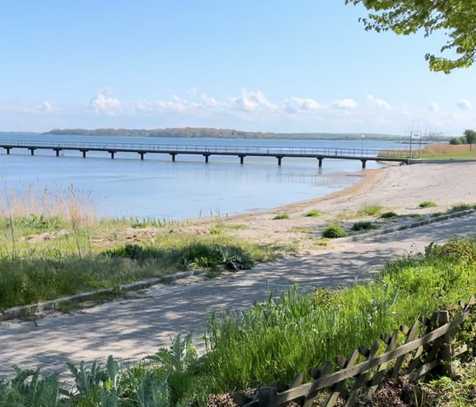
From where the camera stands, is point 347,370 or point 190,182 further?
point 190,182

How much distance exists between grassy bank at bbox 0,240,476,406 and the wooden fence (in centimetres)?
22

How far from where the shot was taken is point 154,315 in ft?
25.2

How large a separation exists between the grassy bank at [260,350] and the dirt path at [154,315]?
173 cm

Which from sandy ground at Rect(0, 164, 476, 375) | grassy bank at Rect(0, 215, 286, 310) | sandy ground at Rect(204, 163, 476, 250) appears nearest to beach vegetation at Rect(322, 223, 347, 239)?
sandy ground at Rect(204, 163, 476, 250)

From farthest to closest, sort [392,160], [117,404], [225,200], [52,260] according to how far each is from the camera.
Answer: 1. [392,160]
2. [225,200]
3. [52,260]
4. [117,404]

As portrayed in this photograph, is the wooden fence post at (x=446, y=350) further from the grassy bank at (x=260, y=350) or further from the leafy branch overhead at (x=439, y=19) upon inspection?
the leafy branch overhead at (x=439, y=19)

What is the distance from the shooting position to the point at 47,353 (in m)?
6.17

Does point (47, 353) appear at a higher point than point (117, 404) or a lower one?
lower

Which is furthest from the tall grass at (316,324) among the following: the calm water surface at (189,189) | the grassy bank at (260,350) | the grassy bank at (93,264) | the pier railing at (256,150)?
the pier railing at (256,150)

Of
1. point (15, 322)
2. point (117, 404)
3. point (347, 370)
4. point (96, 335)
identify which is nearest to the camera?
point (117, 404)

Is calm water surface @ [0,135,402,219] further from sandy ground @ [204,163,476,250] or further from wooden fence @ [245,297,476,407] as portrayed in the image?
wooden fence @ [245,297,476,407]

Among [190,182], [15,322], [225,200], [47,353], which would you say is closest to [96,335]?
[47,353]

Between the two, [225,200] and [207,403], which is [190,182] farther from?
[207,403]

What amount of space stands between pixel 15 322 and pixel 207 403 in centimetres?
485
